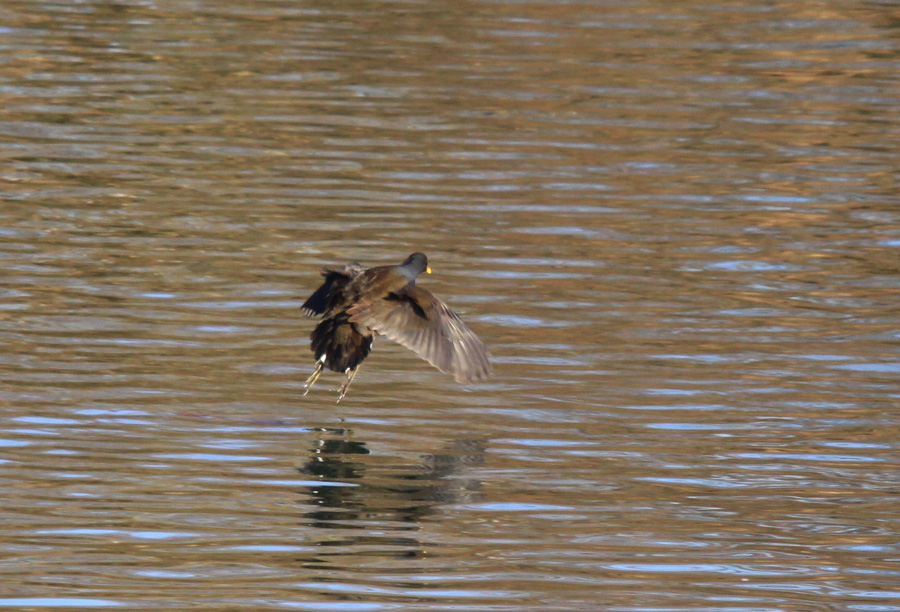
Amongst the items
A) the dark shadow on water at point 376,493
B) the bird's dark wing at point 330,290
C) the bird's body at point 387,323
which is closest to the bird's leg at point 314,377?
the bird's body at point 387,323

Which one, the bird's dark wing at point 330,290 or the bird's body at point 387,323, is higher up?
the bird's dark wing at point 330,290

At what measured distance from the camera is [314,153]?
13.5 metres

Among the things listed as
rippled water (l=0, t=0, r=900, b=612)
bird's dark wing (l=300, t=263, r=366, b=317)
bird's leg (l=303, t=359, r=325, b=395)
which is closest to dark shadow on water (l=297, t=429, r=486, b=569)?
rippled water (l=0, t=0, r=900, b=612)

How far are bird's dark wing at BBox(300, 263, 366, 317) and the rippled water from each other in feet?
1.80

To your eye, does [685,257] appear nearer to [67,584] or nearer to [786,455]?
[786,455]

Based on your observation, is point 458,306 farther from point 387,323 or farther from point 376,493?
point 376,493

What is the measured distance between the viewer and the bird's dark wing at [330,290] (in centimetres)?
852

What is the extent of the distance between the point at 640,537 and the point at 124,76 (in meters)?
9.67

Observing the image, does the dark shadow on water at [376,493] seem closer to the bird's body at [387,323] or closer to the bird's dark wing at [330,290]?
→ the bird's body at [387,323]

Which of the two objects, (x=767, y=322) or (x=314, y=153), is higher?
(x=314, y=153)

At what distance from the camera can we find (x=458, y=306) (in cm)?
1028

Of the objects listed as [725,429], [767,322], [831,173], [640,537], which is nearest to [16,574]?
[640,537]

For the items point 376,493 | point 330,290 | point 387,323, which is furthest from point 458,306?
point 376,493

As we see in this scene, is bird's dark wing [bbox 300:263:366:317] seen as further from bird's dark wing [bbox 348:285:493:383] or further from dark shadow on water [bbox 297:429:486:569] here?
dark shadow on water [bbox 297:429:486:569]
